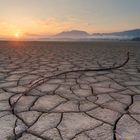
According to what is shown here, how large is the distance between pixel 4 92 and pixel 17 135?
1.32 metres

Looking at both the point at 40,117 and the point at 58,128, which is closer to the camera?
the point at 58,128

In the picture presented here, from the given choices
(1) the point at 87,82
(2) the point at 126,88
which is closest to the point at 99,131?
(2) the point at 126,88

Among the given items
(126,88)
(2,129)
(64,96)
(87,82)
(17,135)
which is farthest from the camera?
(87,82)

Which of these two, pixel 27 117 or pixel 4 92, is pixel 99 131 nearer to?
pixel 27 117

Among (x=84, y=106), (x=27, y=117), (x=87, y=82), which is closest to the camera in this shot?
(x=27, y=117)

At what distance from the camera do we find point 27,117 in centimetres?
224

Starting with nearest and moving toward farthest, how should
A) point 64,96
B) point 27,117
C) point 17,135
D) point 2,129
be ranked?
point 17,135, point 2,129, point 27,117, point 64,96

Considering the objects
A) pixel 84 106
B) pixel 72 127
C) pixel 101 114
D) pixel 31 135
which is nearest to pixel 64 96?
pixel 84 106

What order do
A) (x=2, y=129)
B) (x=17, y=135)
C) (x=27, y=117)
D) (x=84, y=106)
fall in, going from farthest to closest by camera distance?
(x=84, y=106) → (x=27, y=117) → (x=2, y=129) → (x=17, y=135)

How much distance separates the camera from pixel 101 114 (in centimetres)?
234

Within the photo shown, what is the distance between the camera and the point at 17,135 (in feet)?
6.15

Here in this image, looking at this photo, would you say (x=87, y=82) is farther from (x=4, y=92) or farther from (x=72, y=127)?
(x=72, y=127)

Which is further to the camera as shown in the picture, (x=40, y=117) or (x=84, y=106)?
(x=84, y=106)

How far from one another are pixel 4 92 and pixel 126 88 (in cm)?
175
